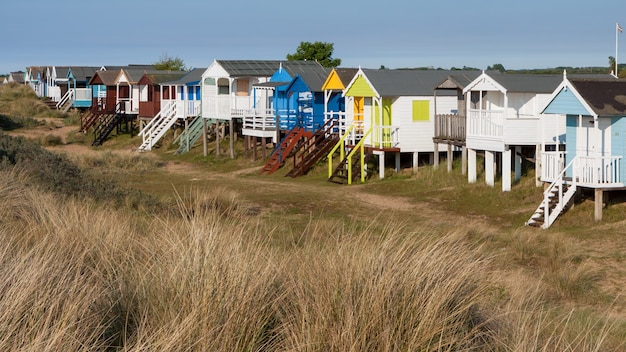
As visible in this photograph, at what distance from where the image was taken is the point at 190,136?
46.1m

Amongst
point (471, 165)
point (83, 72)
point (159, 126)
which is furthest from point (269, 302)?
point (83, 72)

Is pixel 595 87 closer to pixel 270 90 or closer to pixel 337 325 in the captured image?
pixel 337 325

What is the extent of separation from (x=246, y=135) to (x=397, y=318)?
113 ft

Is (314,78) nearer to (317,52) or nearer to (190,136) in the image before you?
(190,136)

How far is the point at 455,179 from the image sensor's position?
2911 cm

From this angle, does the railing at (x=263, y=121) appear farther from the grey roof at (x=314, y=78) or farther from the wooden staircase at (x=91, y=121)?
the wooden staircase at (x=91, y=121)

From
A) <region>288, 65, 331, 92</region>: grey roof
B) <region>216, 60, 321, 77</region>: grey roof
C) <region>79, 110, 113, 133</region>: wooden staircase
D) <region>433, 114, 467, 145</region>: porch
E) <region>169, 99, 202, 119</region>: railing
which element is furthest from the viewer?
<region>79, 110, 113, 133</region>: wooden staircase

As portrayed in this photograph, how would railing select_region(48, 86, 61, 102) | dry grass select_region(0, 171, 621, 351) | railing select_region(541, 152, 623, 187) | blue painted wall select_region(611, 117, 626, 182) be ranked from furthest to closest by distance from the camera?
1. railing select_region(48, 86, 61, 102)
2. blue painted wall select_region(611, 117, 626, 182)
3. railing select_region(541, 152, 623, 187)
4. dry grass select_region(0, 171, 621, 351)

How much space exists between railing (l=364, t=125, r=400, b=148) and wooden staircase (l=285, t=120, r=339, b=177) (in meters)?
2.94

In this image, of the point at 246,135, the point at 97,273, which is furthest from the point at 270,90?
the point at 97,273

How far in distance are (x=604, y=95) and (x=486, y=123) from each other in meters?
5.53

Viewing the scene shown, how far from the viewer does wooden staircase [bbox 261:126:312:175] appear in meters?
36.3

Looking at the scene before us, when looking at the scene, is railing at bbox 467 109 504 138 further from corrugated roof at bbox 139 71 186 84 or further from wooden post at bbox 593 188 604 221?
corrugated roof at bbox 139 71 186 84

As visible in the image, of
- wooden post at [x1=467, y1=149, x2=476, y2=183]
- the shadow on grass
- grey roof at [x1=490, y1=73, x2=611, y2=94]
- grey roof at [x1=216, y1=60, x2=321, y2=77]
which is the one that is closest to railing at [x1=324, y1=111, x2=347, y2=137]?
grey roof at [x1=216, y1=60, x2=321, y2=77]
